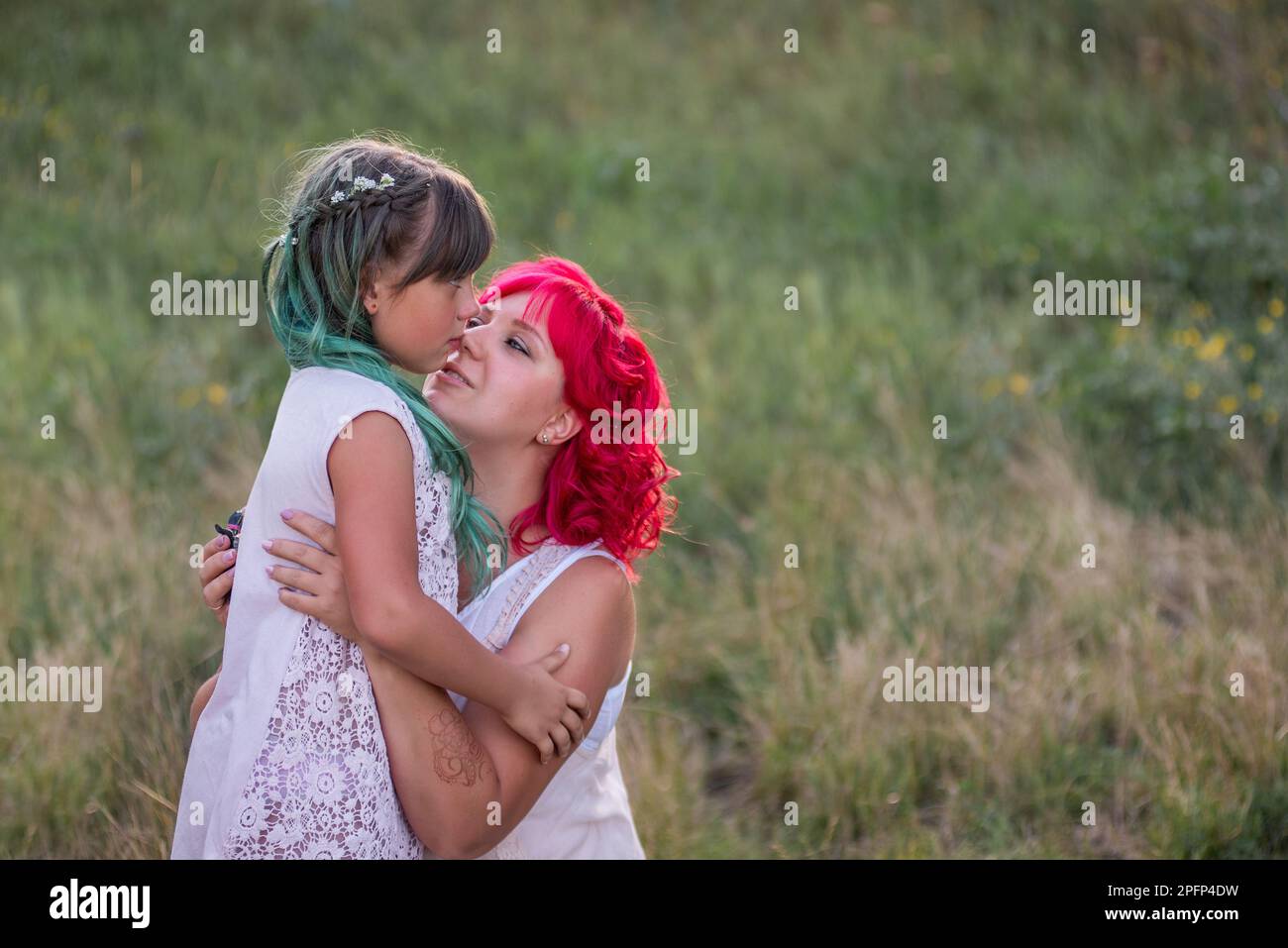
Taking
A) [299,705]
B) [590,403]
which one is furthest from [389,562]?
[590,403]

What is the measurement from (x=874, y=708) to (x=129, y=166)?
5993 mm

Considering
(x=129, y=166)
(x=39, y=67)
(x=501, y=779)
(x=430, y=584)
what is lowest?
(x=501, y=779)

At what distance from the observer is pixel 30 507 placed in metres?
5.03

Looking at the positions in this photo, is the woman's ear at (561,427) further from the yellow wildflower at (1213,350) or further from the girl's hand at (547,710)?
the yellow wildflower at (1213,350)

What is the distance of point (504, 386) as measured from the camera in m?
2.58

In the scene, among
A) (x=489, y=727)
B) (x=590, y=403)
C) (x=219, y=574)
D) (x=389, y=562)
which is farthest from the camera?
(x=590, y=403)

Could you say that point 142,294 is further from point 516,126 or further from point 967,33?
point 967,33

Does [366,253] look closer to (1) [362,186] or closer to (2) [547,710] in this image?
(1) [362,186]

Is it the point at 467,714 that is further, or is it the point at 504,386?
the point at 504,386

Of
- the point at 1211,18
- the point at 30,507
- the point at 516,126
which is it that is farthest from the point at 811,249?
the point at 30,507

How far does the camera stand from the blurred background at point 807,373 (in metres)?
4.02

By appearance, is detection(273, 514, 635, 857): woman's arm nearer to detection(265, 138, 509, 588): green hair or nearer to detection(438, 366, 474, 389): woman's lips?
detection(265, 138, 509, 588): green hair

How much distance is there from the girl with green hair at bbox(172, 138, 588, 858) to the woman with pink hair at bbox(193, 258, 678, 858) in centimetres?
10

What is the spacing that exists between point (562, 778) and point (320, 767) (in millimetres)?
592
